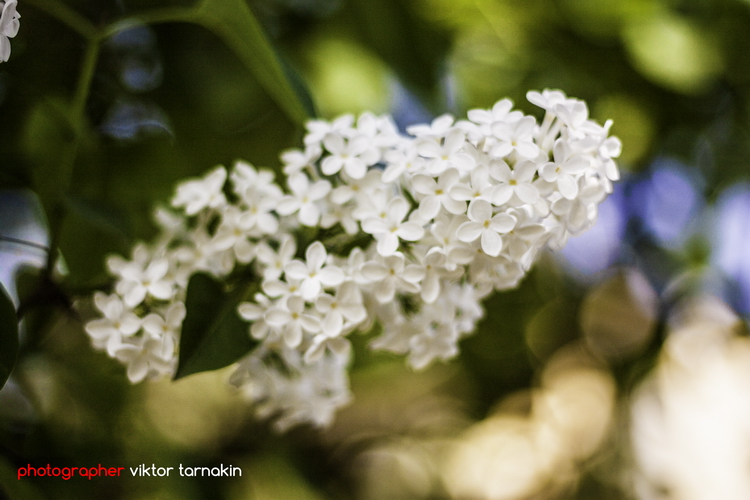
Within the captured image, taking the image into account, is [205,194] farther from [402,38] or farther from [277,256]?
[402,38]

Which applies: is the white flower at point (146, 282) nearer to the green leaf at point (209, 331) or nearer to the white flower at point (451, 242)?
the green leaf at point (209, 331)

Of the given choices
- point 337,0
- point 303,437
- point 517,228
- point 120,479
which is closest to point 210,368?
point 517,228

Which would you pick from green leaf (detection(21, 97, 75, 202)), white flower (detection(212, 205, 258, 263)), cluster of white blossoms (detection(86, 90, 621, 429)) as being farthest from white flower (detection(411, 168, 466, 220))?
green leaf (detection(21, 97, 75, 202))

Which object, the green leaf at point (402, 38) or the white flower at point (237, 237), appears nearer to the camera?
the white flower at point (237, 237)

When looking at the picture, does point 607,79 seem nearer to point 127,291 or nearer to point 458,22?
point 458,22

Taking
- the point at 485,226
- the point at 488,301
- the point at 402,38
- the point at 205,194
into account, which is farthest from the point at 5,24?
the point at 488,301

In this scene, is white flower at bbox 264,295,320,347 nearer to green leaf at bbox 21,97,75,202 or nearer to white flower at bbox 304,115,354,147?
white flower at bbox 304,115,354,147

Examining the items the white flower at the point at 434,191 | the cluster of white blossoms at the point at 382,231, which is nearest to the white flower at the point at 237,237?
the cluster of white blossoms at the point at 382,231

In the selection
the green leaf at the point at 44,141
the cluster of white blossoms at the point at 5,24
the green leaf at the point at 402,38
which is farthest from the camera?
the green leaf at the point at 402,38
